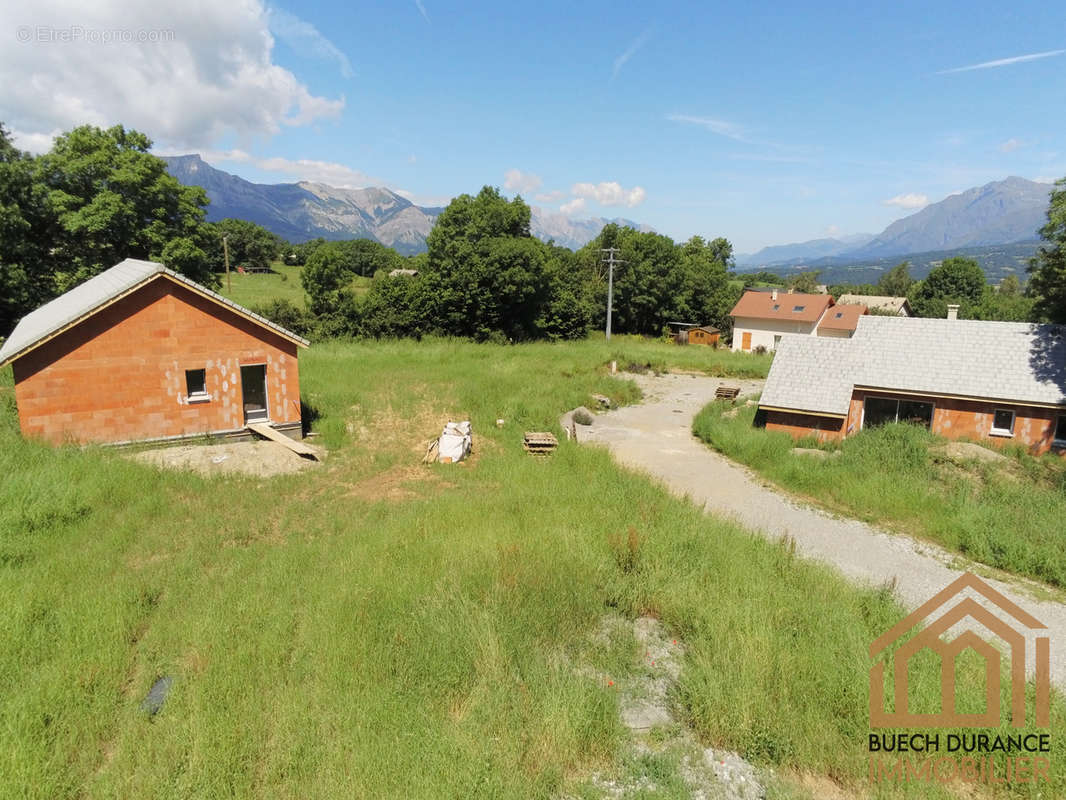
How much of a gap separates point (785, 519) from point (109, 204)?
A: 31.1 meters

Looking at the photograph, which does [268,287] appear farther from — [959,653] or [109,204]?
[959,653]

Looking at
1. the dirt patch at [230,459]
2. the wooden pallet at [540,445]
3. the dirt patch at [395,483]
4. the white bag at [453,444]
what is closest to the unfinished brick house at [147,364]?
the dirt patch at [230,459]

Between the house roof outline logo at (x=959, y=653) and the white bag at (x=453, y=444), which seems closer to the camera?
the house roof outline logo at (x=959, y=653)

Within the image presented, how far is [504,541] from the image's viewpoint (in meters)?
9.15

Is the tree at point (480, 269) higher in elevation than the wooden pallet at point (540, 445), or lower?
higher

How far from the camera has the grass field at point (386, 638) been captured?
509 centimetres

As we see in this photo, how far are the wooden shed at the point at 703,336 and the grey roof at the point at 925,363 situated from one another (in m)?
28.7

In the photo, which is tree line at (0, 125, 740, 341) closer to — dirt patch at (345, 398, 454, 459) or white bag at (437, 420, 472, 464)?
dirt patch at (345, 398, 454, 459)

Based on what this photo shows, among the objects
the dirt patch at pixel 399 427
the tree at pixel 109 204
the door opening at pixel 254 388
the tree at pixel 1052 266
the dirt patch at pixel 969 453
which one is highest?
the tree at pixel 109 204

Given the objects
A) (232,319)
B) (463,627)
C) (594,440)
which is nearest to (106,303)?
(232,319)

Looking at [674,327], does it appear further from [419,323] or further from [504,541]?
[504,541]

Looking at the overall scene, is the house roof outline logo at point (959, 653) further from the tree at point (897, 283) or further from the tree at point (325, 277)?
the tree at point (897, 283)

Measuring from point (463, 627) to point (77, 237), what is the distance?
104 ft

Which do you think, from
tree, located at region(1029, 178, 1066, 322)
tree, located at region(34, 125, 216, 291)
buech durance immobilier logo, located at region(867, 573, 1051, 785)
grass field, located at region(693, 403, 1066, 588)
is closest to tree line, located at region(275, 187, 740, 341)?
tree, located at region(34, 125, 216, 291)
